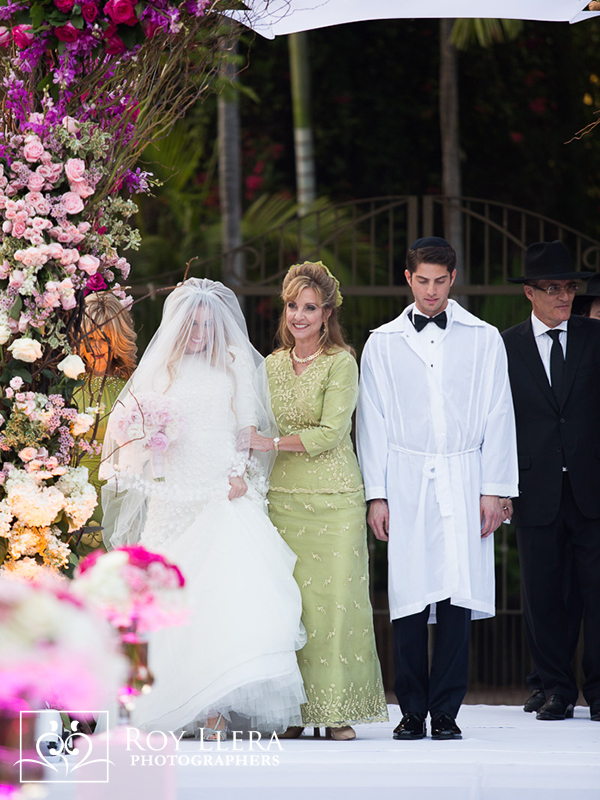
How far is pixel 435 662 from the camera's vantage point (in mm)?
3998

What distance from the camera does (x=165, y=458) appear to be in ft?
13.2

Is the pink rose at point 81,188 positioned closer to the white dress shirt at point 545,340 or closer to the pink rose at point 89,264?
the pink rose at point 89,264

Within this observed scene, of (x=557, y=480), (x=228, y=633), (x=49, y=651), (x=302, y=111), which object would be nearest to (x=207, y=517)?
(x=228, y=633)

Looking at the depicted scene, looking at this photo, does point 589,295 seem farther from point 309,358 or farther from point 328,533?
point 328,533

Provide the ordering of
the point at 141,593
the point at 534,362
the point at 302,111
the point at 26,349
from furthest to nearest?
the point at 302,111
the point at 534,362
the point at 26,349
the point at 141,593

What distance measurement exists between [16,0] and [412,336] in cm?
185

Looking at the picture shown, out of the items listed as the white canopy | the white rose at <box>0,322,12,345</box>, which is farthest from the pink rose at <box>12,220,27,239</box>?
the white canopy

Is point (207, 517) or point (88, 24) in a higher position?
point (88, 24)

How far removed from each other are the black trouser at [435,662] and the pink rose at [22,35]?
93.8 inches

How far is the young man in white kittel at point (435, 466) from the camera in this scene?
4.00 m

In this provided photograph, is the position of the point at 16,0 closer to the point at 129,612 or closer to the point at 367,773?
the point at 129,612

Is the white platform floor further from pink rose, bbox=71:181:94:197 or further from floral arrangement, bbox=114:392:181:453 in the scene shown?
pink rose, bbox=71:181:94:197

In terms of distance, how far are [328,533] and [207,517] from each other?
481 millimetres

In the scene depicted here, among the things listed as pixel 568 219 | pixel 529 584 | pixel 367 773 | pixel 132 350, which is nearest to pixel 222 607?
pixel 367 773
